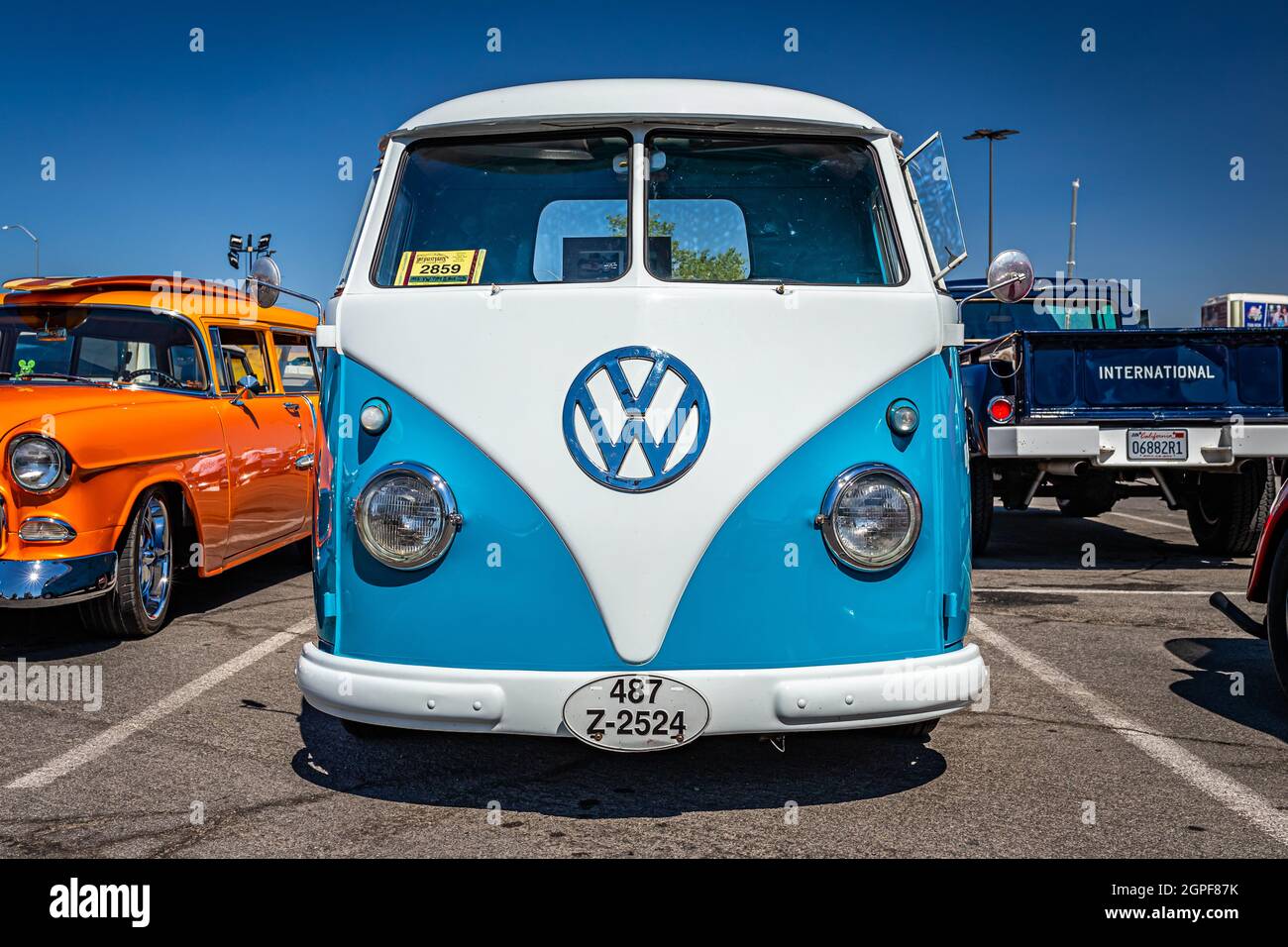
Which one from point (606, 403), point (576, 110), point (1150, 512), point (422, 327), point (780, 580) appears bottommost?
point (1150, 512)

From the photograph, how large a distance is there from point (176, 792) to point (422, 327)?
1.64 m

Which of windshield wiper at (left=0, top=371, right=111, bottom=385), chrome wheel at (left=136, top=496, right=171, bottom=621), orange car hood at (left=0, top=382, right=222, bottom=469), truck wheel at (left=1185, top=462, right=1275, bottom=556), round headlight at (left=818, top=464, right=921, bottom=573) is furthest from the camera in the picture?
truck wheel at (left=1185, top=462, right=1275, bottom=556)

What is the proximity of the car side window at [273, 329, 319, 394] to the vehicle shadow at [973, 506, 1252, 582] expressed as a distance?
4.79 metres

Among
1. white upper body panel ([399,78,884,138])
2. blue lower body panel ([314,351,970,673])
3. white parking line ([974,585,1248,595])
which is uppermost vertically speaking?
white upper body panel ([399,78,884,138])

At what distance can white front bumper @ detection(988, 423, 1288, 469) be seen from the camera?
26.2 ft

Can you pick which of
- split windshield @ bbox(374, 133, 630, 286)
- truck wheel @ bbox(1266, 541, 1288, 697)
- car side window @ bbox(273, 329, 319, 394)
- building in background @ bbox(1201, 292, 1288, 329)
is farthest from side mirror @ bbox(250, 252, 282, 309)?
building in background @ bbox(1201, 292, 1288, 329)

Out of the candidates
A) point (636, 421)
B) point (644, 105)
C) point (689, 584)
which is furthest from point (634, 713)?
point (644, 105)

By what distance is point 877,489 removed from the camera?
3283mm

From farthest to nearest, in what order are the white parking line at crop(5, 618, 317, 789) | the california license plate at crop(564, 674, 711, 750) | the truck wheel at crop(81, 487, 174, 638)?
the truck wheel at crop(81, 487, 174, 638) → the white parking line at crop(5, 618, 317, 789) → the california license plate at crop(564, 674, 711, 750)

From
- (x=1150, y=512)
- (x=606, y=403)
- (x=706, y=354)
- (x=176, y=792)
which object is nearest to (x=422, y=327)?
(x=606, y=403)

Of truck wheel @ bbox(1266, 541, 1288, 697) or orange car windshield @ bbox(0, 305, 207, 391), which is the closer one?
truck wheel @ bbox(1266, 541, 1288, 697)

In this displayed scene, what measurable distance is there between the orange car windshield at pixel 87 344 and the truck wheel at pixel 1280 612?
5.28m

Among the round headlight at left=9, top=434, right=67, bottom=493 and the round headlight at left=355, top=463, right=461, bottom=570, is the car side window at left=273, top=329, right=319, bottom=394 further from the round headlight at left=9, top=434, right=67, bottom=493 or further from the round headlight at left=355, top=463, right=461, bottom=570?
the round headlight at left=355, top=463, right=461, bottom=570
